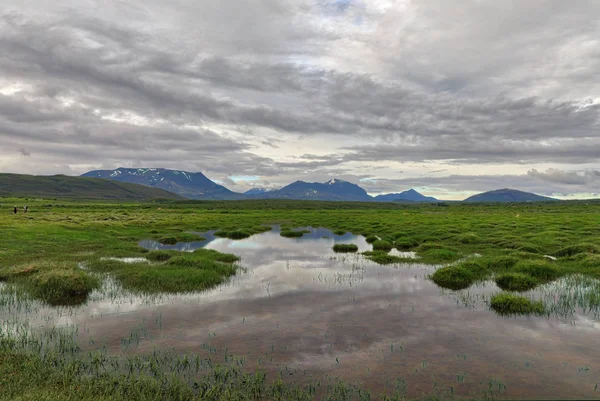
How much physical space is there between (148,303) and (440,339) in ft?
51.7

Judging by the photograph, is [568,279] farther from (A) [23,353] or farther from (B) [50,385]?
(A) [23,353]

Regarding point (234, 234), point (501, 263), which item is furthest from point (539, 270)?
point (234, 234)

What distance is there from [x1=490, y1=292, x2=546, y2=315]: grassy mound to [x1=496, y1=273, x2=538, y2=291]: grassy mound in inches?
156

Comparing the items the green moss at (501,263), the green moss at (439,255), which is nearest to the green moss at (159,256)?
the green moss at (439,255)

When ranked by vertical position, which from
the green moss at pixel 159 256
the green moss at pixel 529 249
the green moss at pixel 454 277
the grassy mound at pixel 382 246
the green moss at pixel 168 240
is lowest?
the green moss at pixel 168 240

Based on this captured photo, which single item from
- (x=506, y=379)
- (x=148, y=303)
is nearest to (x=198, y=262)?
(x=148, y=303)

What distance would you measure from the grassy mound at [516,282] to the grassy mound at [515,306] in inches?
156

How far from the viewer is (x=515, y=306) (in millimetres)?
17922

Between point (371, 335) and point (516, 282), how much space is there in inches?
555

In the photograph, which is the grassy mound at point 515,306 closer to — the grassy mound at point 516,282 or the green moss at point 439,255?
the grassy mound at point 516,282

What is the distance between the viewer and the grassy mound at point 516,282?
882 inches

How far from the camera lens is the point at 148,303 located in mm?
19219

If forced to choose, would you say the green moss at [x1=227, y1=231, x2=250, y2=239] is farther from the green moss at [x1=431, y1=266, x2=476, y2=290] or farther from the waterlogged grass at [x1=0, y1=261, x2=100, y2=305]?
the green moss at [x1=431, y1=266, x2=476, y2=290]

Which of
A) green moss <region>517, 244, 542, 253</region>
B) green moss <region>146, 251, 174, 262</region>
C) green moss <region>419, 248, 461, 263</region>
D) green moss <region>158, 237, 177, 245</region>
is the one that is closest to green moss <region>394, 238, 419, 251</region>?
green moss <region>419, 248, 461, 263</region>
